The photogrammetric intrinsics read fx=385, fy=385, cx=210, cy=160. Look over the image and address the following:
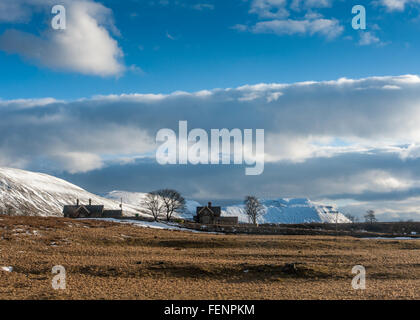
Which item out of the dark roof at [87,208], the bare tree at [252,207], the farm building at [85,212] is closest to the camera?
the farm building at [85,212]

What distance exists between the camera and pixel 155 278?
23656mm

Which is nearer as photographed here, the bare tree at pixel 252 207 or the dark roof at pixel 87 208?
the dark roof at pixel 87 208

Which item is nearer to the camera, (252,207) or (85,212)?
(85,212)

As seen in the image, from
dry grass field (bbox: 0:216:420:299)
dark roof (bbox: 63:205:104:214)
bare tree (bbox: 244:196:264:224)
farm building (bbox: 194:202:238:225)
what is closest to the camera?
dry grass field (bbox: 0:216:420:299)

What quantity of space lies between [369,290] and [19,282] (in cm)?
1850

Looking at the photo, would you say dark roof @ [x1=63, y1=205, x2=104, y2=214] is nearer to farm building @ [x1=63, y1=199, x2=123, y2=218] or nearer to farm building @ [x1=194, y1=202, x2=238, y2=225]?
farm building @ [x1=63, y1=199, x2=123, y2=218]

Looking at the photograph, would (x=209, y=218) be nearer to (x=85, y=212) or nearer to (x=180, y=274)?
(x=85, y=212)

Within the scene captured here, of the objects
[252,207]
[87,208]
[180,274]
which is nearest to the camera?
[180,274]

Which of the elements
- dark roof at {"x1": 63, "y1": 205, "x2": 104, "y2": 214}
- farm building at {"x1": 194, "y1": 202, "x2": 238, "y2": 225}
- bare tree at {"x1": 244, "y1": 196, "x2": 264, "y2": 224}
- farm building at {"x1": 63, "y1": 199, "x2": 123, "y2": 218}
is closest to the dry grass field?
farm building at {"x1": 194, "y1": 202, "x2": 238, "y2": 225}

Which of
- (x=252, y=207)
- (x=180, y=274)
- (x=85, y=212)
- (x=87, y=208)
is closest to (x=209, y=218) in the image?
(x=252, y=207)

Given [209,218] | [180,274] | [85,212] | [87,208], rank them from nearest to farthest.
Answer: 1. [180,274]
2. [209,218]
3. [85,212]
4. [87,208]

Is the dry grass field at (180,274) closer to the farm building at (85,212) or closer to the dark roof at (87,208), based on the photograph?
the farm building at (85,212)

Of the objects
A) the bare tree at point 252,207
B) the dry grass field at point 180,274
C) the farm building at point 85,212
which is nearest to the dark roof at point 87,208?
the farm building at point 85,212
